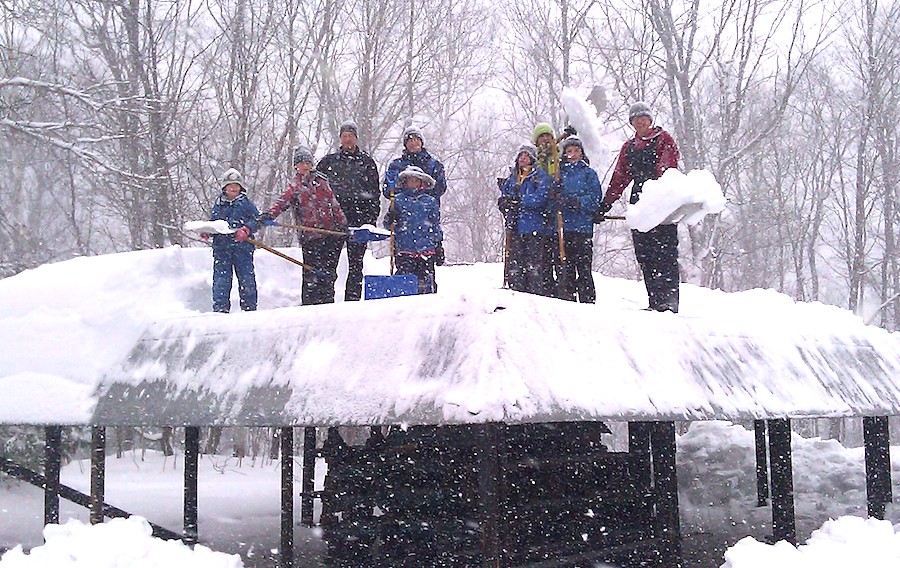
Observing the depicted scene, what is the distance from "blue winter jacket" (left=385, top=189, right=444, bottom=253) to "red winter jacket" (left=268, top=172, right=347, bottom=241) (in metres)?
0.54

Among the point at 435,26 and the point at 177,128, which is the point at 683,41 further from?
the point at 177,128

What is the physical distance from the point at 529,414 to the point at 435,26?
17.2m

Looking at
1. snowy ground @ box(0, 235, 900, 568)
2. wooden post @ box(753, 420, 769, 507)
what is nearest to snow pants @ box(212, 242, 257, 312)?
snowy ground @ box(0, 235, 900, 568)

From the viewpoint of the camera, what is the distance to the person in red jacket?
656 centimetres

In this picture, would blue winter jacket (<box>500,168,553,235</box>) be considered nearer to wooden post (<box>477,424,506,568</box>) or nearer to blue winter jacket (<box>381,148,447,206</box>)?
blue winter jacket (<box>381,148,447,206</box>)

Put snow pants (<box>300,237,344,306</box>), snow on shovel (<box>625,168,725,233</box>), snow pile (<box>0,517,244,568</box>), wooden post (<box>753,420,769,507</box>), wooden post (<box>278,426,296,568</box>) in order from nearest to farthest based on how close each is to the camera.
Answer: snow pile (<box>0,517,244,568</box>)
wooden post (<box>278,426,296,568</box>)
snow on shovel (<box>625,168,725,233</box>)
snow pants (<box>300,237,344,306</box>)
wooden post (<box>753,420,769,507</box>)

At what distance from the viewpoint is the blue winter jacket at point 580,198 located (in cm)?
700

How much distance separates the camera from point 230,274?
755cm

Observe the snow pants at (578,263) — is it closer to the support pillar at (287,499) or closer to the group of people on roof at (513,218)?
the group of people on roof at (513,218)

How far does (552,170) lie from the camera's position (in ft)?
23.8

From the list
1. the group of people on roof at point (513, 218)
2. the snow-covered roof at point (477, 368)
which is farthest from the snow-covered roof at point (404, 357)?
the group of people on roof at point (513, 218)

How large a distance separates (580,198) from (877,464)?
15.2 ft

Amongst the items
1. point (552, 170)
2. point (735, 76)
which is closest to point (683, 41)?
point (735, 76)

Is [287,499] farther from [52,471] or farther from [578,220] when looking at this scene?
[578,220]
